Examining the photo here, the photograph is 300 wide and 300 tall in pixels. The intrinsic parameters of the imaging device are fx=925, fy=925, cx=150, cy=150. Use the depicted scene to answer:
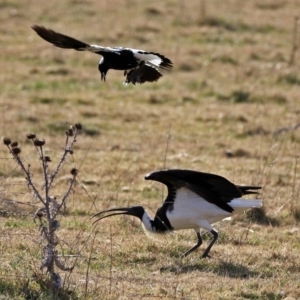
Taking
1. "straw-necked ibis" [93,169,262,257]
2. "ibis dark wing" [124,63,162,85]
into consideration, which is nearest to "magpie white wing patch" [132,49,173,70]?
"ibis dark wing" [124,63,162,85]

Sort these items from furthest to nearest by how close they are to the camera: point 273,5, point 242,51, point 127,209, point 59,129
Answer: point 273,5 < point 242,51 < point 59,129 < point 127,209

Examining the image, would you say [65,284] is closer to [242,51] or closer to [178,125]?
[178,125]

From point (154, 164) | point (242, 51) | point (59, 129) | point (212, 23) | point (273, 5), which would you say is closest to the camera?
point (154, 164)

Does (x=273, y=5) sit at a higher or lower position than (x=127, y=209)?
higher

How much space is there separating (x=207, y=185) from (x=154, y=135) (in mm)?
5584

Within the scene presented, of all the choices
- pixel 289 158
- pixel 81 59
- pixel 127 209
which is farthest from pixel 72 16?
pixel 127 209

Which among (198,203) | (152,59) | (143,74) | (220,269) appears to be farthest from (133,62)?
(220,269)

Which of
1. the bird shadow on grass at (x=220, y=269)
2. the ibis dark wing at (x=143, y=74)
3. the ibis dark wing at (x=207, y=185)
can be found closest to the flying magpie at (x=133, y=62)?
the ibis dark wing at (x=143, y=74)

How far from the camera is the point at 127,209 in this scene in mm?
8008

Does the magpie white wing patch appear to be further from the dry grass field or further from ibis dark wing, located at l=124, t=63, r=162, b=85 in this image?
the dry grass field

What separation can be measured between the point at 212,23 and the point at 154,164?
10561 millimetres

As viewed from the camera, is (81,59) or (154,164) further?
(81,59)

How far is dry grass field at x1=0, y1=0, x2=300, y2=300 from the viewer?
6879 millimetres

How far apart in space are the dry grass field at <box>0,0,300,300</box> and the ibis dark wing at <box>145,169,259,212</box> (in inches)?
18.5
